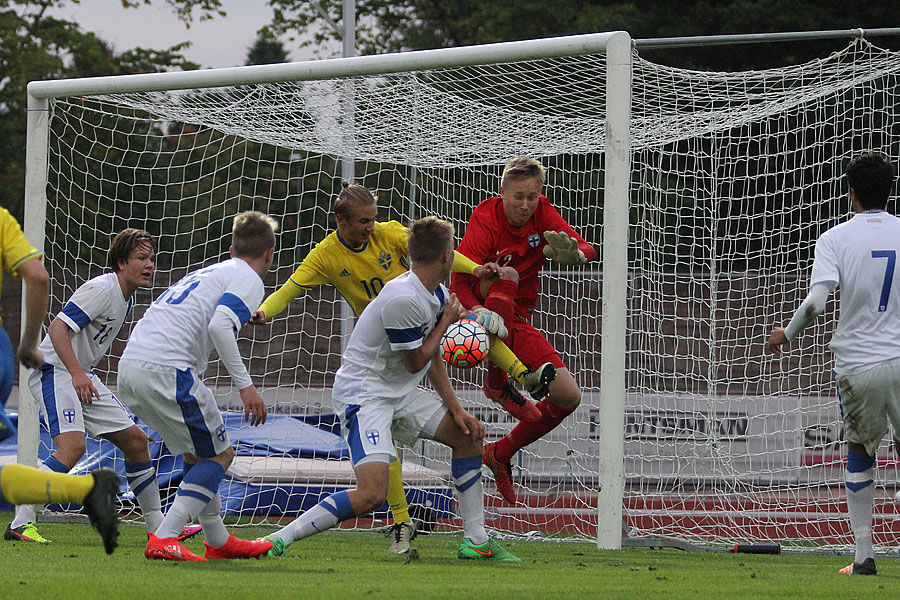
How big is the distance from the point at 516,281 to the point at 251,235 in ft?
5.70

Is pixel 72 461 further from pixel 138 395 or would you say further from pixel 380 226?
pixel 380 226

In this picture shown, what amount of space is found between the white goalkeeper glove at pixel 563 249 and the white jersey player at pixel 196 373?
5.38ft

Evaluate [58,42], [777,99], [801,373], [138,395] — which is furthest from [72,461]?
[58,42]

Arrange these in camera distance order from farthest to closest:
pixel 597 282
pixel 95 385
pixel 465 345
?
pixel 597 282, pixel 95 385, pixel 465 345

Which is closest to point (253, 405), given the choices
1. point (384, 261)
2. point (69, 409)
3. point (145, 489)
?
point (384, 261)

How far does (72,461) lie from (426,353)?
273cm

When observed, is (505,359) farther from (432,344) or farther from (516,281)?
(432,344)

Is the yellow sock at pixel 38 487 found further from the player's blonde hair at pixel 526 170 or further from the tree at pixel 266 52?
the tree at pixel 266 52

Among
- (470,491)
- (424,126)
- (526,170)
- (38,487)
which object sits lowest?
(470,491)

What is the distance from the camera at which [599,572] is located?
212 inches

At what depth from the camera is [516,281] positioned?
6.60m

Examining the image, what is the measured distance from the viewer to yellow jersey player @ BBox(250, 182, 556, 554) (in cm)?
659

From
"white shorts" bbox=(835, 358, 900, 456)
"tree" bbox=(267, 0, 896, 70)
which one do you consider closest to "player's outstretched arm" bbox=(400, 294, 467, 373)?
"white shorts" bbox=(835, 358, 900, 456)

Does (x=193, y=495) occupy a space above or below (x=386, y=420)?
below
